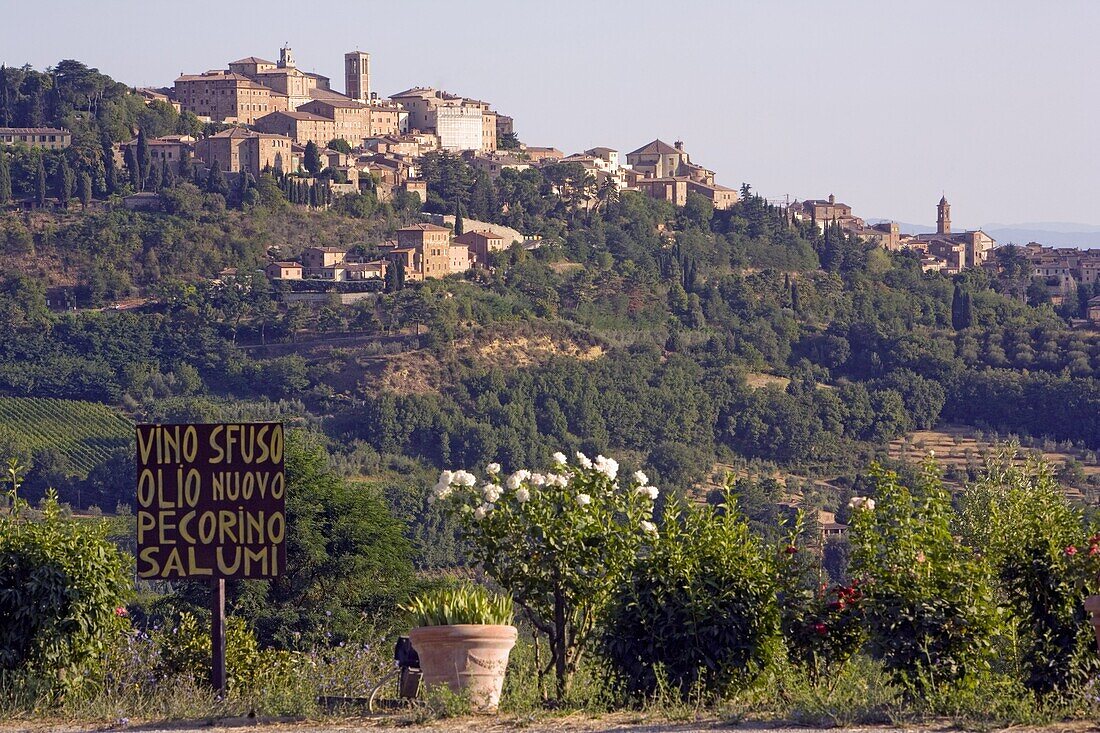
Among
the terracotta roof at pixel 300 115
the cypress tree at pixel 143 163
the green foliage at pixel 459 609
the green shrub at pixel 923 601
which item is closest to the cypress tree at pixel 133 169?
the cypress tree at pixel 143 163

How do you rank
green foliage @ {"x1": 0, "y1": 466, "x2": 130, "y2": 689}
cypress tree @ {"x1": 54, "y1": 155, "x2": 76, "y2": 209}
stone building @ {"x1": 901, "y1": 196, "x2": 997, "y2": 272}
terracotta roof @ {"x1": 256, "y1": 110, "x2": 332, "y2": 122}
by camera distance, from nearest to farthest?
green foliage @ {"x1": 0, "y1": 466, "x2": 130, "y2": 689} → cypress tree @ {"x1": 54, "y1": 155, "x2": 76, "y2": 209} → terracotta roof @ {"x1": 256, "y1": 110, "x2": 332, "y2": 122} → stone building @ {"x1": 901, "y1": 196, "x2": 997, "y2": 272}

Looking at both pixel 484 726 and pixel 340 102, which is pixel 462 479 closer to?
→ pixel 484 726

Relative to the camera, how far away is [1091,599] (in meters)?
8.52

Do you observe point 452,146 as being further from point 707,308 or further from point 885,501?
point 885,501

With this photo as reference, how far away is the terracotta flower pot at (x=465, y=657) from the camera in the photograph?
9.27m

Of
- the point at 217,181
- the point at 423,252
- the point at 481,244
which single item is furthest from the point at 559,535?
the point at 217,181

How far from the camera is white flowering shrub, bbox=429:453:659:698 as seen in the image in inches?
386

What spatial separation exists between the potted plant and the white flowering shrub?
499mm

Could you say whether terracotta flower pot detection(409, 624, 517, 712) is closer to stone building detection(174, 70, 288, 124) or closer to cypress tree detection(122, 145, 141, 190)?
cypress tree detection(122, 145, 141, 190)

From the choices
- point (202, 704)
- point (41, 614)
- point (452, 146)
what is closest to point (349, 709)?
point (202, 704)

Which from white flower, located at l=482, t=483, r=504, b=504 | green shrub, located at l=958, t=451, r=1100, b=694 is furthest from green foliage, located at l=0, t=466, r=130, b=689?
green shrub, located at l=958, t=451, r=1100, b=694

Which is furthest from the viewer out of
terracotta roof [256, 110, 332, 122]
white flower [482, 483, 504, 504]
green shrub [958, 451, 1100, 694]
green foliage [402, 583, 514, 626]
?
terracotta roof [256, 110, 332, 122]

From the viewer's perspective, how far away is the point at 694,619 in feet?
30.5

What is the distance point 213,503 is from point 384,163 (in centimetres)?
9033
